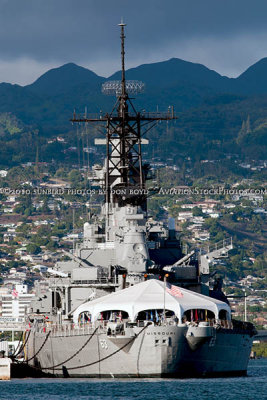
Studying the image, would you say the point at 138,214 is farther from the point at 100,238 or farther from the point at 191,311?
the point at 191,311

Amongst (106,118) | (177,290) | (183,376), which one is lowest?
(183,376)

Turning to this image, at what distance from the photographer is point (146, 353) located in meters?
72.6

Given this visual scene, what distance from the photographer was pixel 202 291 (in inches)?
3329

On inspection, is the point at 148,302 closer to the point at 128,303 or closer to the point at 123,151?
the point at 128,303

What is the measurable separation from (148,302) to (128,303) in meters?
1.17

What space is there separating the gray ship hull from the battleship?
6cm

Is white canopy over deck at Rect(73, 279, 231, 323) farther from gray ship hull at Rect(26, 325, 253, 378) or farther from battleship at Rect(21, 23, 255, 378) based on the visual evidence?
gray ship hull at Rect(26, 325, 253, 378)

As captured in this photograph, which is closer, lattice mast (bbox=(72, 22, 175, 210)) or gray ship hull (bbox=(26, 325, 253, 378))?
gray ship hull (bbox=(26, 325, 253, 378))

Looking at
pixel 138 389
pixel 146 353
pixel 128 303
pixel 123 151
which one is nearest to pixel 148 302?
pixel 128 303

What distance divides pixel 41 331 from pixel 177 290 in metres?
11.7

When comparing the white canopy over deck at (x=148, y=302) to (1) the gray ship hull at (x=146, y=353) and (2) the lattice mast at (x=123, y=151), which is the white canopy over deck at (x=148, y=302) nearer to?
(1) the gray ship hull at (x=146, y=353)

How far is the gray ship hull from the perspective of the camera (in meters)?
72.6

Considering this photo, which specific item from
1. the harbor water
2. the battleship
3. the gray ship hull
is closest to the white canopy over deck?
the battleship

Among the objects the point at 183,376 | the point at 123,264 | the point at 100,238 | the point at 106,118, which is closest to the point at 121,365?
the point at 183,376
